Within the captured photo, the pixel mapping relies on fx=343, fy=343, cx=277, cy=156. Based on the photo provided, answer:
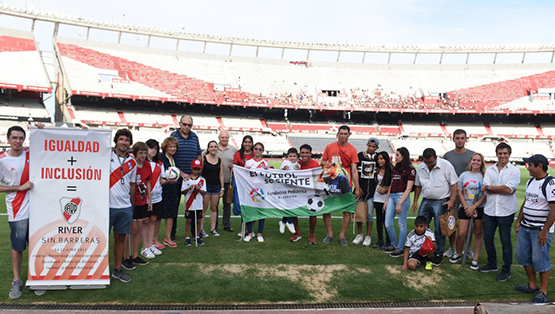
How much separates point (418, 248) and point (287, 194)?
2.55 meters

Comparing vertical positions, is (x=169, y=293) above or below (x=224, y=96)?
below

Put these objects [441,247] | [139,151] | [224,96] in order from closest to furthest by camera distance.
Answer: [139,151], [441,247], [224,96]

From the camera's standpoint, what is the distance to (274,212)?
667 cm

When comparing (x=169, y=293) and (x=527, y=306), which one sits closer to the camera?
(x=527, y=306)

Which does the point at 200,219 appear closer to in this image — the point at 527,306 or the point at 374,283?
the point at 374,283

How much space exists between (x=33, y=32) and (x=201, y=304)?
1741 inches

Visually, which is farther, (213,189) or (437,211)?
(213,189)

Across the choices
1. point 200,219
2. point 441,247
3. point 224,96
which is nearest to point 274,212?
point 200,219

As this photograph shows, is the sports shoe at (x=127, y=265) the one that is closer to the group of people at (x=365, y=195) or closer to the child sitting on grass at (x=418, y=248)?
the group of people at (x=365, y=195)

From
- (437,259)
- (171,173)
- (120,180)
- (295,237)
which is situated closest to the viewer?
(120,180)

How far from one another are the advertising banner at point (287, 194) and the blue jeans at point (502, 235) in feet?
7.23

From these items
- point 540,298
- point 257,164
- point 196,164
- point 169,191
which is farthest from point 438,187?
point 169,191

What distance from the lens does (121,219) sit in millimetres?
4461

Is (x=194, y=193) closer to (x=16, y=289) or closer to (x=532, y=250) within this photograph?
(x=16, y=289)
